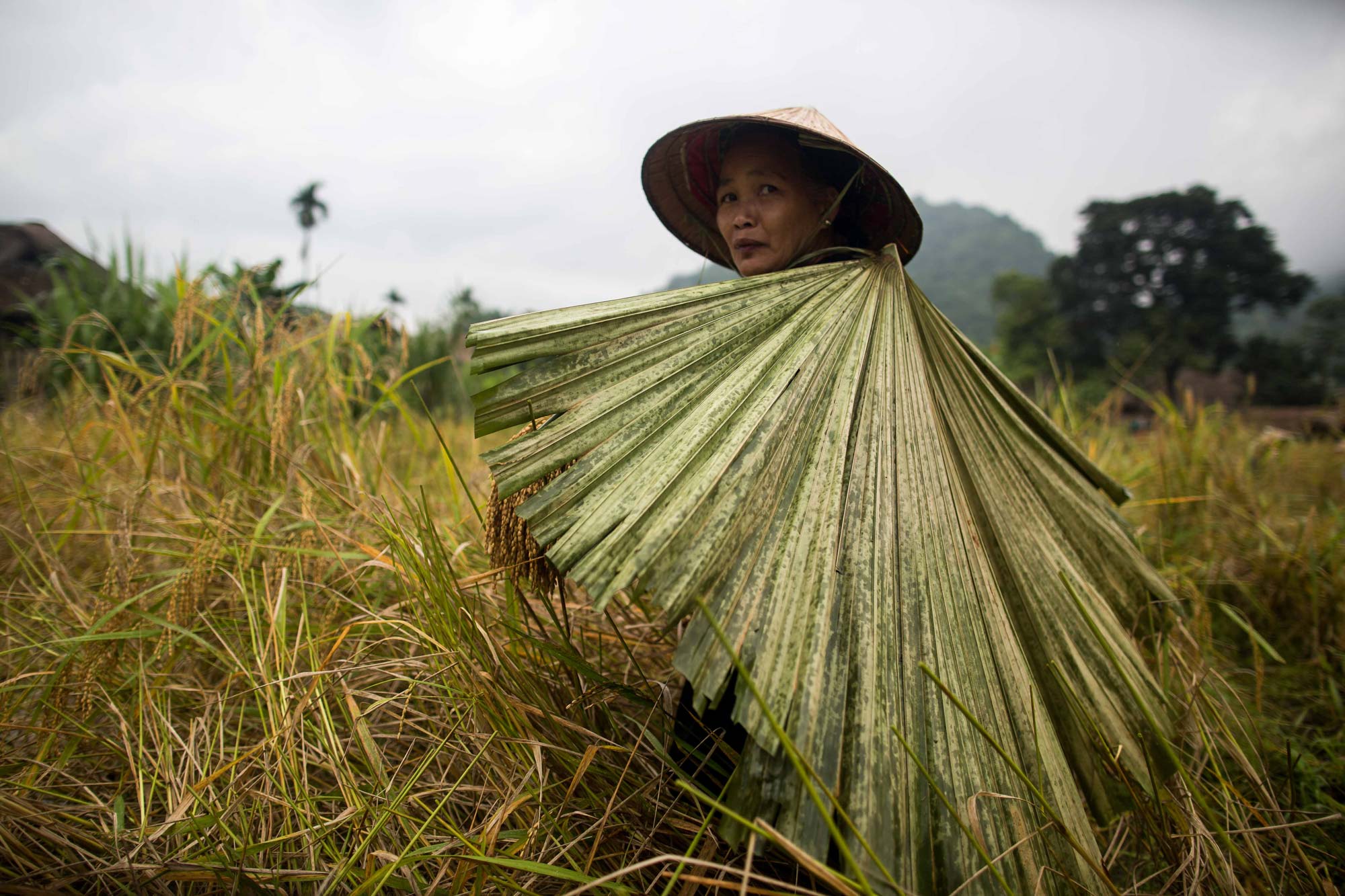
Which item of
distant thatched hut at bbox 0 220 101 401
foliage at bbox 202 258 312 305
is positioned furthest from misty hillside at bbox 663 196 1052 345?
foliage at bbox 202 258 312 305

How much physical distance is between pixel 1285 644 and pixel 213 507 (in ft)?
11.1

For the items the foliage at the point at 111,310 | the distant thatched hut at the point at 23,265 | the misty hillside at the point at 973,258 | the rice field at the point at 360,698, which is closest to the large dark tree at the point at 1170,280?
the misty hillside at the point at 973,258

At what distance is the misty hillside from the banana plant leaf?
1551 inches

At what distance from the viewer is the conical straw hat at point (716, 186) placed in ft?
3.51

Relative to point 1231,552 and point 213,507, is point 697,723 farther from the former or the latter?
point 1231,552

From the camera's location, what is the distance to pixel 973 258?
250 feet

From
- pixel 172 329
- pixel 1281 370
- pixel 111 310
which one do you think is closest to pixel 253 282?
pixel 172 329

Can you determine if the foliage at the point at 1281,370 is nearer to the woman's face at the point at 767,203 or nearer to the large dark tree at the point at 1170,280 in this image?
the large dark tree at the point at 1170,280

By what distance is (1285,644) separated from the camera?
1.96 m

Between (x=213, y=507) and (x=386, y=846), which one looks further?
(x=213, y=507)

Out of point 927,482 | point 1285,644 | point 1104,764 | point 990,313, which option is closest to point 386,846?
point 927,482

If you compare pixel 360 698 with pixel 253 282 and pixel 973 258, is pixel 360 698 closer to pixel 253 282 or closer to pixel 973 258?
pixel 253 282

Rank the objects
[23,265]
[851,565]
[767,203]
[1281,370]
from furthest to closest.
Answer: [1281,370]
[23,265]
[767,203]
[851,565]

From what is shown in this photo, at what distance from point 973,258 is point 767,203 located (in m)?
88.2
